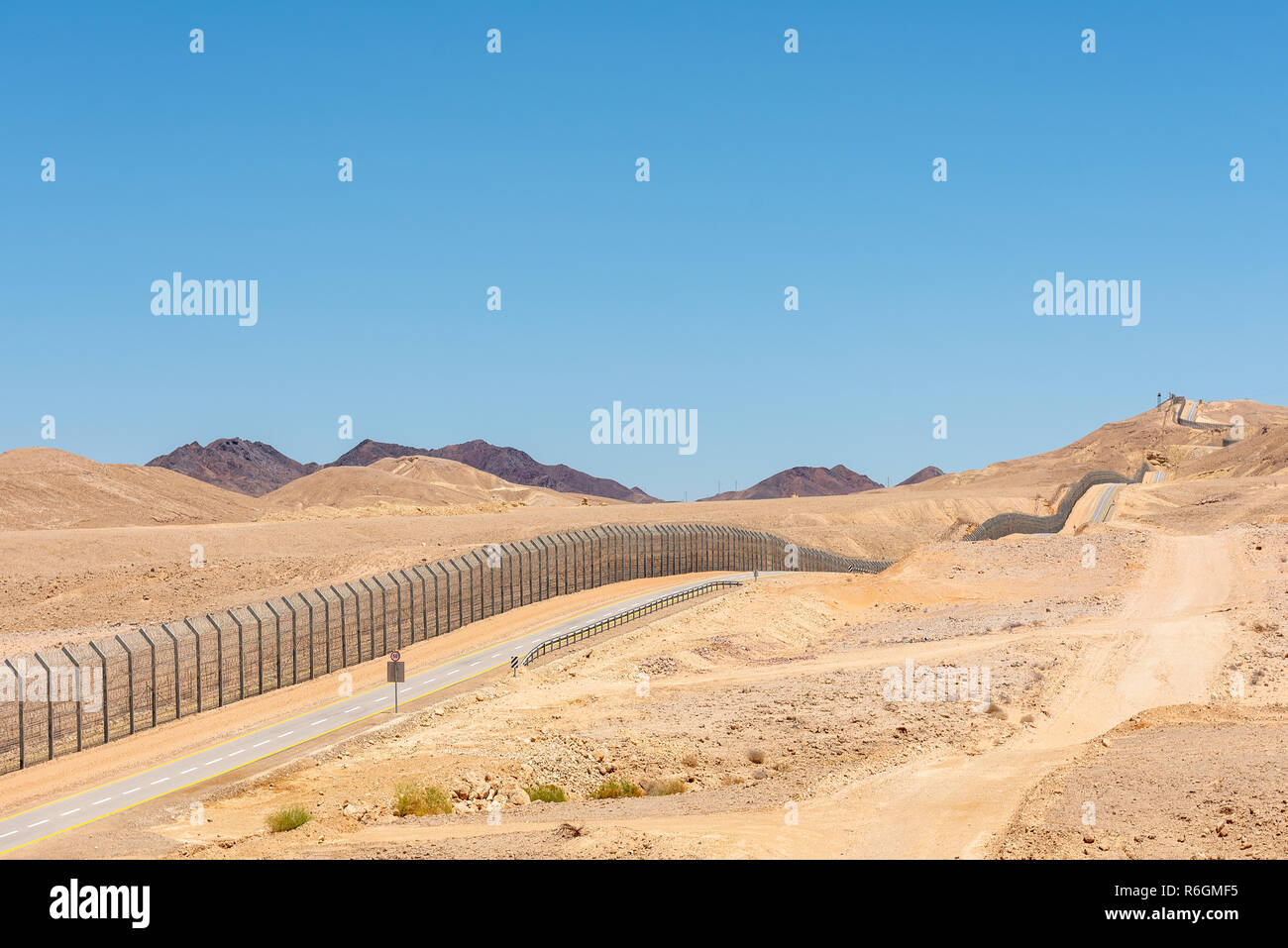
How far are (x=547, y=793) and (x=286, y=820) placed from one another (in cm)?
697

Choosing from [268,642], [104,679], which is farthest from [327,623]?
[104,679]

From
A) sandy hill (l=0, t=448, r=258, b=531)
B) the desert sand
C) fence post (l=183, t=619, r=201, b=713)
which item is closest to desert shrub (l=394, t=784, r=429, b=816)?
the desert sand

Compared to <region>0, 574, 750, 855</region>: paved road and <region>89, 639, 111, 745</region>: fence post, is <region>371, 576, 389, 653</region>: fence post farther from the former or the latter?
<region>89, 639, 111, 745</region>: fence post

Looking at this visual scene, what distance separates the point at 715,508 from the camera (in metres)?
138

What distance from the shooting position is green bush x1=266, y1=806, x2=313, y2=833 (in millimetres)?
23531

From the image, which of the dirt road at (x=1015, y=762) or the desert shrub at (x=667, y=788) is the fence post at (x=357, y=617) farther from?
the dirt road at (x=1015, y=762)

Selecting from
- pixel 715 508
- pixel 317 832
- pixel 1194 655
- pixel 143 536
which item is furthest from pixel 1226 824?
pixel 715 508

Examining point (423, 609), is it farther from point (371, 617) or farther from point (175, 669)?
point (175, 669)

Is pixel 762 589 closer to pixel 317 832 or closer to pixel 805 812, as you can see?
pixel 805 812

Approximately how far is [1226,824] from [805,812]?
8058 millimetres

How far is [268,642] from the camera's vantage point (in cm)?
4116

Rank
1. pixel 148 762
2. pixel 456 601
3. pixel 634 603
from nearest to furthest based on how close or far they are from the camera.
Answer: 1. pixel 148 762
2. pixel 456 601
3. pixel 634 603

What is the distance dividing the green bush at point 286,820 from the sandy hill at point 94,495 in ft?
423

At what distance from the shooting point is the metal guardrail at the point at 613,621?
149ft
